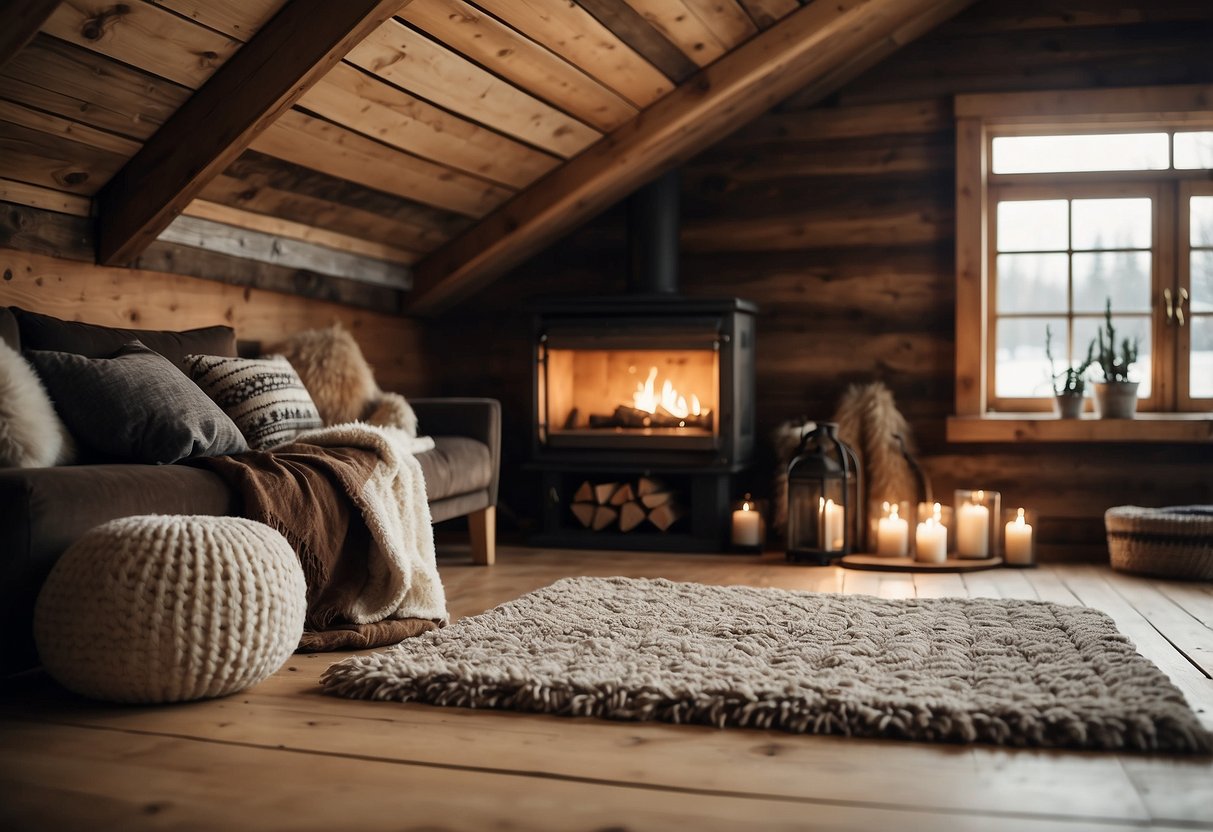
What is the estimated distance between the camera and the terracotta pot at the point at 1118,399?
4.21 meters

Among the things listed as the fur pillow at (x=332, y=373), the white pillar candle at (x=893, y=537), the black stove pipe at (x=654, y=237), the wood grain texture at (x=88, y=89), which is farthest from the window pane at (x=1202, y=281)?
the wood grain texture at (x=88, y=89)

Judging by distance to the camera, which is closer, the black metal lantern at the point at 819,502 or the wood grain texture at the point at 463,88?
the wood grain texture at the point at 463,88

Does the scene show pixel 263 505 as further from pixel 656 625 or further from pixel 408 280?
pixel 408 280

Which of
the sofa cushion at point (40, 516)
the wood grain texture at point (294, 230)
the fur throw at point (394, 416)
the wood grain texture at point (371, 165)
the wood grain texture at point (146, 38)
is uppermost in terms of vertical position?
the wood grain texture at point (146, 38)

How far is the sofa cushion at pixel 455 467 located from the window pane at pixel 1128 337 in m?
2.43

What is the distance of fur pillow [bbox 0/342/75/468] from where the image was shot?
88.7 inches

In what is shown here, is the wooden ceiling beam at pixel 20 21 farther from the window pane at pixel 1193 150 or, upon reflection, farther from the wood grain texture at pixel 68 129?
the window pane at pixel 1193 150

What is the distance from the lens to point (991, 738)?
72.3 inches

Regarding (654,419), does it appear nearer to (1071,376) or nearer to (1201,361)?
(1071,376)

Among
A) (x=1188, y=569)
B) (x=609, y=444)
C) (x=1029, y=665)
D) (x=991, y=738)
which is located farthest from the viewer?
(x=609, y=444)

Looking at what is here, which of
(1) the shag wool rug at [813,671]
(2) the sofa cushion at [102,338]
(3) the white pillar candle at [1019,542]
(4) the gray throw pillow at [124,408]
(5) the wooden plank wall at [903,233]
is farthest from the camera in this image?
(5) the wooden plank wall at [903,233]

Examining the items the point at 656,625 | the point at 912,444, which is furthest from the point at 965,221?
the point at 656,625

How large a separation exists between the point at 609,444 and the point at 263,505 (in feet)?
6.69

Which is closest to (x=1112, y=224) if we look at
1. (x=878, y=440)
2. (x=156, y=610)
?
(x=878, y=440)
